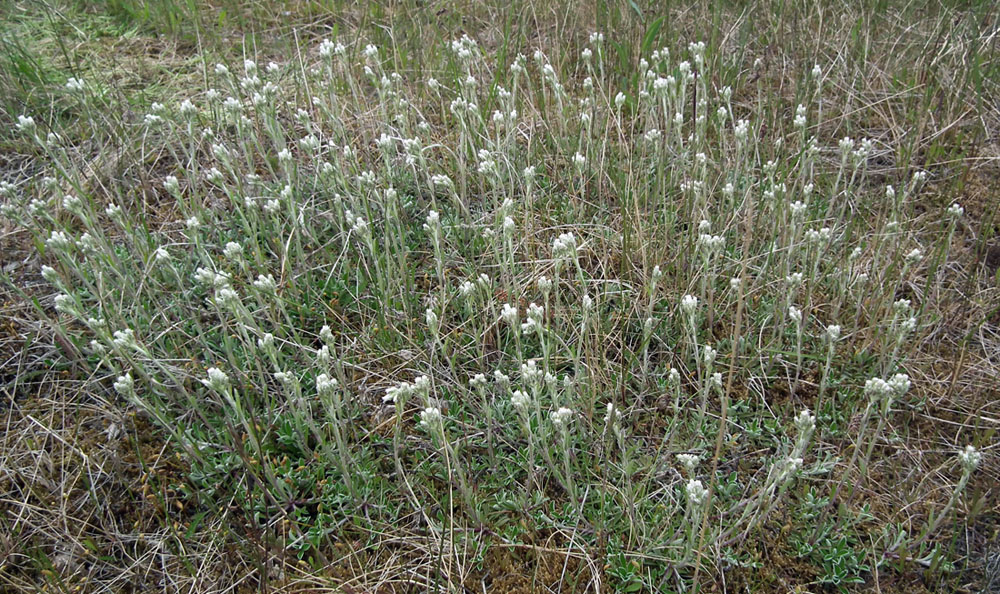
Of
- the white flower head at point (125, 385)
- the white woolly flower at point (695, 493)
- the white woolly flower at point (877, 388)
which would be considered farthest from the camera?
the white flower head at point (125, 385)

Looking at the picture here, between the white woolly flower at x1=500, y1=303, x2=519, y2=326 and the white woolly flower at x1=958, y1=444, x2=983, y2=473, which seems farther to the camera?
the white woolly flower at x1=500, y1=303, x2=519, y2=326

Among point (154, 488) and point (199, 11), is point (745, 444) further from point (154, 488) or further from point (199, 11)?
point (199, 11)

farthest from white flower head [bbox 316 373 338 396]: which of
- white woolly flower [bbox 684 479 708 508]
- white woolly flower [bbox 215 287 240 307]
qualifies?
white woolly flower [bbox 684 479 708 508]

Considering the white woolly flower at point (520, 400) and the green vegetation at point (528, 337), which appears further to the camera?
the green vegetation at point (528, 337)

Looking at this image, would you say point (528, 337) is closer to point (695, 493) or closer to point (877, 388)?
point (695, 493)

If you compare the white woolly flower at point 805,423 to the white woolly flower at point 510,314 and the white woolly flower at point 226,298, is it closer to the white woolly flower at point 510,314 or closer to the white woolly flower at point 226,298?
the white woolly flower at point 510,314

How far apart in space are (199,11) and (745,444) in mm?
4778

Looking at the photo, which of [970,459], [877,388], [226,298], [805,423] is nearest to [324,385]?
[226,298]

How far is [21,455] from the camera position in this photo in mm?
2605

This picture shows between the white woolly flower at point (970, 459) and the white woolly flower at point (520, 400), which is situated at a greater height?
the white woolly flower at point (520, 400)

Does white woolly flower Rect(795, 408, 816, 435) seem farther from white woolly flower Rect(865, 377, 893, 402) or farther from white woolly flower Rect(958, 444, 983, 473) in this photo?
white woolly flower Rect(958, 444, 983, 473)

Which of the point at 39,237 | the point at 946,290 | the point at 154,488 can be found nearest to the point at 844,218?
the point at 946,290

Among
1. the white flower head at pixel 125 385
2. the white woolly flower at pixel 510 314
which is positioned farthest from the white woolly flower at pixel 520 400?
the white flower head at pixel 125 385

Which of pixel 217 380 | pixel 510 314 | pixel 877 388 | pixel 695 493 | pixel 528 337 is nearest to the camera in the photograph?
pixel 695 493
